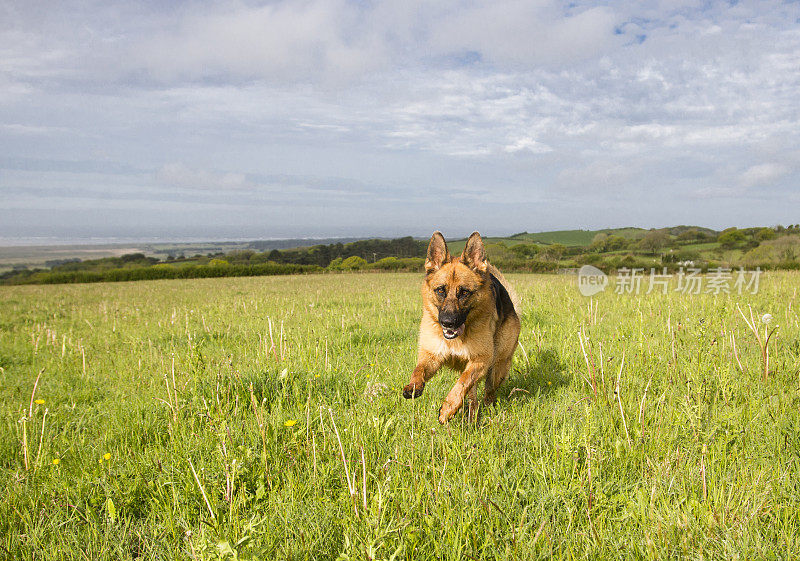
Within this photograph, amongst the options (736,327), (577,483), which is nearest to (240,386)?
(577,483)

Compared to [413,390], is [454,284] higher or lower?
higher

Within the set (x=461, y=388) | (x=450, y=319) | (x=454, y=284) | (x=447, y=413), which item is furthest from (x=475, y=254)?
(x=447, y=413)

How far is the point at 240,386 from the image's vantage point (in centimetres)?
464

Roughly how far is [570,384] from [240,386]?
146 inches

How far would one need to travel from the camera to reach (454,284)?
429 centimetres

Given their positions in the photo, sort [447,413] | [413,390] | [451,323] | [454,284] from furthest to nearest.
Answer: [454,284] < [451,323] < [413,390] < [447,413]

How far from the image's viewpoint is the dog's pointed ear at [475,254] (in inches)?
179

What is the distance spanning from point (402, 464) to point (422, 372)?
126cm

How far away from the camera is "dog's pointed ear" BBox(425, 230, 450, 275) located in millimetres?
4585

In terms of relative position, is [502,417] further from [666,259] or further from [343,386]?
[666,259]

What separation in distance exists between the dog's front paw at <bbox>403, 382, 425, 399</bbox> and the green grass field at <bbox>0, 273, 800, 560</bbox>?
0.92 ft

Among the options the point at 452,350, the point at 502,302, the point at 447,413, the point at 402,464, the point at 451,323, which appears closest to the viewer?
the point at 402,464

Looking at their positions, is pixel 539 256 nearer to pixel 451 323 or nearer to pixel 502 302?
pixel 502 302

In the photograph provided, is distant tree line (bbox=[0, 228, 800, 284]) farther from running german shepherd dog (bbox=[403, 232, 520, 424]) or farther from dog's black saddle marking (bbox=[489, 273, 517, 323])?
running german shepherd dog (bbox=[403, 232, 520, 424])
